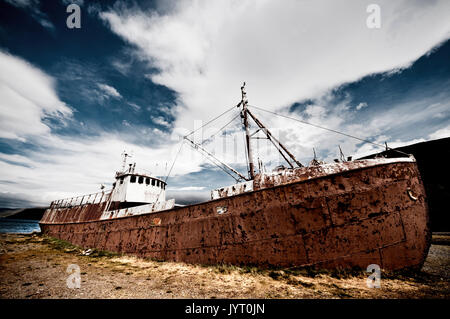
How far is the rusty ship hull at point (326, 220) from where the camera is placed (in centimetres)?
428

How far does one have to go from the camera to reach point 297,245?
4.70m

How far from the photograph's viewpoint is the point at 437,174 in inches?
534

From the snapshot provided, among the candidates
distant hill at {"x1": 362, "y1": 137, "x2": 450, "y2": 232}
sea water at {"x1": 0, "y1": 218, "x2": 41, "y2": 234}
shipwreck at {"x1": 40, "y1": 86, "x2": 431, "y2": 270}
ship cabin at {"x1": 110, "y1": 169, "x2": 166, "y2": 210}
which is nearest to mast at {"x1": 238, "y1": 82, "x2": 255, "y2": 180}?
shipwreck at {"x1": 40, "y1": 86, "x2": 431, "y2": 270}

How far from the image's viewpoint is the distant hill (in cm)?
1315

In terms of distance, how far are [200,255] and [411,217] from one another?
6007 mm

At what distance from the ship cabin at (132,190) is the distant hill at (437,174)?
18.4 meters

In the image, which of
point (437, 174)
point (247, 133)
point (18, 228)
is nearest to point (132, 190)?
point (247, 133)

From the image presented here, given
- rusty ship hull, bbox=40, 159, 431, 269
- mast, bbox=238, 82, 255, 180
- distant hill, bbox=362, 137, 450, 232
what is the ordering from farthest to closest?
distant hill, bbox=362, 137, 450, 232, mast, bbox=238, 82, 255, 180, rusty ship hull, bbox=40, 159, 431, 269

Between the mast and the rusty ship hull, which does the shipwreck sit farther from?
the mast

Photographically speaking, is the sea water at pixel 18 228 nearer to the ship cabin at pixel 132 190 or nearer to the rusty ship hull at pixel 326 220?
the ship cabin at pixel 132 190

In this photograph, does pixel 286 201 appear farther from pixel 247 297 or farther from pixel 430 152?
pixel 430 152

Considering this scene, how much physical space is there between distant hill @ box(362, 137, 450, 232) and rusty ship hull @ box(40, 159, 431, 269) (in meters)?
12.2

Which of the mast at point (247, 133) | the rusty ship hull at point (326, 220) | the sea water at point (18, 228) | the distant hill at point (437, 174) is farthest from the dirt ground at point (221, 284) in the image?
the sea water at point (18, 228)
